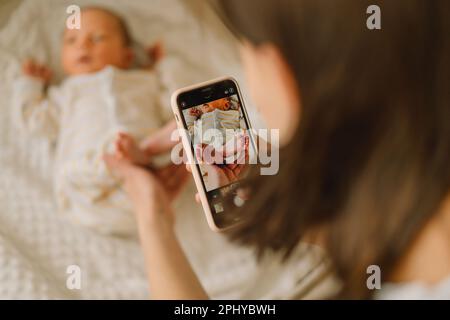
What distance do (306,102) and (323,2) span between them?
0.09 metres

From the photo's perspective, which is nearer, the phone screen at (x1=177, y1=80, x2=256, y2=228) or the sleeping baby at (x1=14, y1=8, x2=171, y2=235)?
the phone screen at (x1=177, y1=80, x2=256, y2=228)

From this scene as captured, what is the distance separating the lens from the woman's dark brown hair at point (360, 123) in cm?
41

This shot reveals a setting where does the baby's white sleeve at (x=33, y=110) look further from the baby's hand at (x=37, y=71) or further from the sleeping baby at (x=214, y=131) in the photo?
the sleeping baby at (x=214, y=131)

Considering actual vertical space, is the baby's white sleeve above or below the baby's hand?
below

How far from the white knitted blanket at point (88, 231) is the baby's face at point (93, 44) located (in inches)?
1.7

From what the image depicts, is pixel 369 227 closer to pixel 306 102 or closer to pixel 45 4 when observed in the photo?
pixel 306 102

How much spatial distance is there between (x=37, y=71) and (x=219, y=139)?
44cm

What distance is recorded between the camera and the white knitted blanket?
666mm

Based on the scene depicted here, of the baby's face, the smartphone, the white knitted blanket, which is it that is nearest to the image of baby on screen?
the smartphone

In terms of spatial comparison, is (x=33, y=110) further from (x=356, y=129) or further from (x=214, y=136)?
(x=356, y=129)

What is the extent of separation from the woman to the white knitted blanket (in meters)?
0.15

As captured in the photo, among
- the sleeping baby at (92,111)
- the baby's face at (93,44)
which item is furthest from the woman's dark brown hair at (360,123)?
the baby's face at (93,44)

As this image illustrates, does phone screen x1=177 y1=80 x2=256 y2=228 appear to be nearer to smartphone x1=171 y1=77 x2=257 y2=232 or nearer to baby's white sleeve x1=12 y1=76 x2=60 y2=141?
smartphone x1=171 y1=77 x2=257 y2=232
